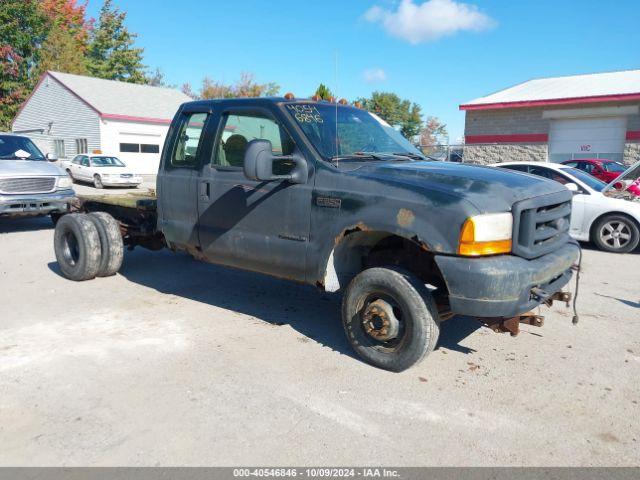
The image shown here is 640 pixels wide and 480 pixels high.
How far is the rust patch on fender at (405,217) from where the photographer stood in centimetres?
361

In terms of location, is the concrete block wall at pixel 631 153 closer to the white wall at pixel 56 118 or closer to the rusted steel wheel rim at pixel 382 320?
the rusted steel wheel rim at pixel 382 320

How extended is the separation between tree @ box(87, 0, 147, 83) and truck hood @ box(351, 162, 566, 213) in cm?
5249

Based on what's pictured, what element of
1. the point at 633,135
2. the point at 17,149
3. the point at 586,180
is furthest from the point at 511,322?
the point at 633,135

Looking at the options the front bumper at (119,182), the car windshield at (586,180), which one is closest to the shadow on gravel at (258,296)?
the car windshield at (586,180)

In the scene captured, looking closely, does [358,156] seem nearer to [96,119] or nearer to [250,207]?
[250,207]

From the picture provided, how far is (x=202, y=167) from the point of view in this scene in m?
5.04

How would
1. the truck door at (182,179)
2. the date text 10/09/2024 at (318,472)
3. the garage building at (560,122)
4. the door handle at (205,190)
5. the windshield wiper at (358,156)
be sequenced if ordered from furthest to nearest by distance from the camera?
the garage building at (560,122) → the truck door at (182,179) → the door handle at (205,190) → the windshield wiper at (358,156) → the date text 10/09/2024 at (318,472)

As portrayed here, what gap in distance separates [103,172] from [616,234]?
752 inches

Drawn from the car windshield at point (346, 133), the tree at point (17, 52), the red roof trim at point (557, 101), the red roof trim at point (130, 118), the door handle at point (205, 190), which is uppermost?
the tree at point (17, 52)

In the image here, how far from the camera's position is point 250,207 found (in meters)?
4.60

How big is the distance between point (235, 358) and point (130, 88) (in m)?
34.9

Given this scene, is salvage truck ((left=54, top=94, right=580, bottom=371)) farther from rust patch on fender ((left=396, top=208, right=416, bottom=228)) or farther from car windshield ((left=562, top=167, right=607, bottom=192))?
car windshield ((left=562, top=167, right=607, bottom=192))

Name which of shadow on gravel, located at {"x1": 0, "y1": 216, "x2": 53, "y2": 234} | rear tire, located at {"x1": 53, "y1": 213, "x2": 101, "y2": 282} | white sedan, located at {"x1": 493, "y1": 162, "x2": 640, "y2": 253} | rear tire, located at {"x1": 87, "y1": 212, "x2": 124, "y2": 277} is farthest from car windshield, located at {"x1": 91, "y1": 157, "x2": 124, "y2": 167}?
white sedan, located at {"x1": 493, "y1": 162, "x2": 640, "y2": 253}

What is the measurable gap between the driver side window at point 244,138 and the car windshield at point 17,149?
7.09 meters
